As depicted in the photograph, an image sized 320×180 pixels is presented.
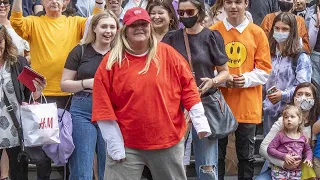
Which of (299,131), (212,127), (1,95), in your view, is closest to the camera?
(212,127)

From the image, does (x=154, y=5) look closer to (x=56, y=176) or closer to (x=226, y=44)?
(x=226, y=44)

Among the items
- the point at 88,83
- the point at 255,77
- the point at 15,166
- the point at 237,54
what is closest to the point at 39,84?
the point at 88,83

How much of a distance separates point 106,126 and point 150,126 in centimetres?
33

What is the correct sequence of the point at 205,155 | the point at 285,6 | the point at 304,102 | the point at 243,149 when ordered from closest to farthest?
the point at 205,155, the point at 243,149, the point at 304,102, the point at 285,6

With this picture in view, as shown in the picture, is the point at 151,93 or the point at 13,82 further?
the point at 13,82

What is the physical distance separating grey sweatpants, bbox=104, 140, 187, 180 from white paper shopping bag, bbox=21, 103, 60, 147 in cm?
119

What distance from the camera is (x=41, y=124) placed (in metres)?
6.30

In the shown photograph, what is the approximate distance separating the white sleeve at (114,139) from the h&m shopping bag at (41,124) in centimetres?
129

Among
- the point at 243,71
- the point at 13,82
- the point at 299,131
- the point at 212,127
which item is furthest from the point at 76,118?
the point at 299,131

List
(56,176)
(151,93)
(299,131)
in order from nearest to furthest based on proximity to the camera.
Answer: (151,93) → (299,131) → (56,176)

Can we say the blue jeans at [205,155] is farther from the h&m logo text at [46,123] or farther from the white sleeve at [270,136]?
the h&m logo text at [46,123]

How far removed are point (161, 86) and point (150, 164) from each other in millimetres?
607

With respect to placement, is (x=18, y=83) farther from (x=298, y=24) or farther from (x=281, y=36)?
(x=298, y=24)

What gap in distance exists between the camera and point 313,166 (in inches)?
278
